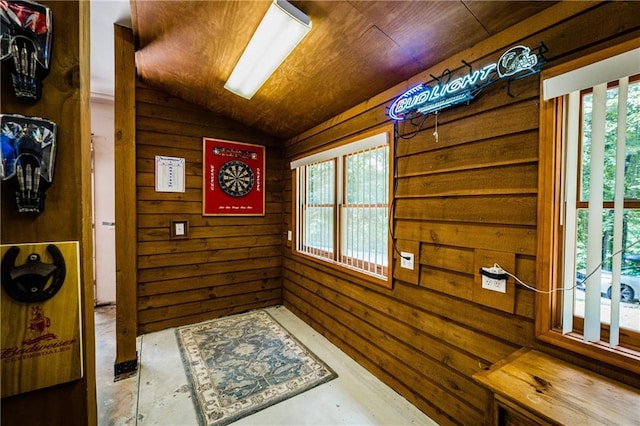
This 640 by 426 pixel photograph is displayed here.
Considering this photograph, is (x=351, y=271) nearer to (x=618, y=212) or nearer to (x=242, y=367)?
(x=242, y=367)

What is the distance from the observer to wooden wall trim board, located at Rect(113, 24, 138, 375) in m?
2.18

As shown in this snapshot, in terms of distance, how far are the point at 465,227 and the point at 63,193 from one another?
180 centimetres

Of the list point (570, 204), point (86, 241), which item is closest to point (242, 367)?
point (86, 241)

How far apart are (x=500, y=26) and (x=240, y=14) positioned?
1.47 metres

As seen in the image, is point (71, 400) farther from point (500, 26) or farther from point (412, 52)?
point (500, 26)

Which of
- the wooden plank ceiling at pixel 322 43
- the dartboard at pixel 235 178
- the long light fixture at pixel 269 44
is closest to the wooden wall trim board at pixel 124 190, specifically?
the wooden plank ceiling at pixel 322 43

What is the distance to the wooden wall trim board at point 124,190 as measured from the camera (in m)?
2.18

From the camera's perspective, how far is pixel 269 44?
1.87 m

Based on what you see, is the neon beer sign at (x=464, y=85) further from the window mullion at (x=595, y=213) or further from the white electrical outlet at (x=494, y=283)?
the white electrical outlet at (x=494, y=283)

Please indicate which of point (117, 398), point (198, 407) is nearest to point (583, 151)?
point (198, 407)

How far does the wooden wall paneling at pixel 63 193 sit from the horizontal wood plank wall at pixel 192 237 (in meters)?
2.40

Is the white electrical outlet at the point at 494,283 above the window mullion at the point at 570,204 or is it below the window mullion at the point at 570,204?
below

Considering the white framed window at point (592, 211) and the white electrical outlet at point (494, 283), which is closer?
the white framed window at point (592, 211)

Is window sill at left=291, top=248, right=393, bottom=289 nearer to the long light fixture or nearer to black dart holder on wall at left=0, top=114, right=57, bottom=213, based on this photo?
the long light fixture
